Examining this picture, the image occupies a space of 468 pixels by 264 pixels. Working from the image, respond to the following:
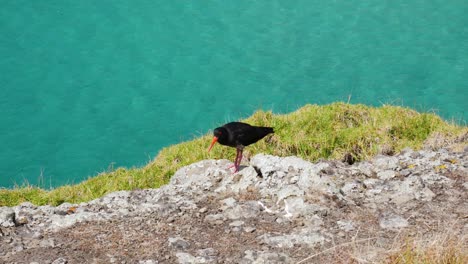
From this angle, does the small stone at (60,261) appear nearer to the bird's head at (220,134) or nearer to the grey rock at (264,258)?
the grey rock at (264,258)

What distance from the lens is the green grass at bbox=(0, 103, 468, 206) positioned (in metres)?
8.19

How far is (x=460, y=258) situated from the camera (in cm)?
424

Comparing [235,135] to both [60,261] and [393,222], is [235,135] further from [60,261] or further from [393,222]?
[60,261]

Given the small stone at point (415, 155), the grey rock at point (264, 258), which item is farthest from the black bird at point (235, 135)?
the grey rock at point (264, 258)

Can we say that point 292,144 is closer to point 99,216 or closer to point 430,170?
point 430,170

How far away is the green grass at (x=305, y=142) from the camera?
8.19 m

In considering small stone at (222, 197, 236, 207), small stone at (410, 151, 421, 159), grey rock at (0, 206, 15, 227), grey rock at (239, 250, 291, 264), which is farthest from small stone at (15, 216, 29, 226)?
small stone at (410, 151, 421, 159)

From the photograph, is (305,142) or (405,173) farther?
(305,142)

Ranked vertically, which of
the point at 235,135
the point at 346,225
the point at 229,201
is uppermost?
the point at 235,135

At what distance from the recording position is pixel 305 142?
879cm

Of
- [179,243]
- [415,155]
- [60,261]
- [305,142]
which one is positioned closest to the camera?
[60,261]

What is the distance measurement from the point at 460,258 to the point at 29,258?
2907 mm

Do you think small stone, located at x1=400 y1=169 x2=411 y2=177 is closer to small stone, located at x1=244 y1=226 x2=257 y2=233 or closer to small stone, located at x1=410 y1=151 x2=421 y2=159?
small stone, located at x1=410 y1=151 x2=421 y2=159

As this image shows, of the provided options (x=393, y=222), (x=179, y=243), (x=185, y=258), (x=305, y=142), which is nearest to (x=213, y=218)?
(x=179, y=243)
